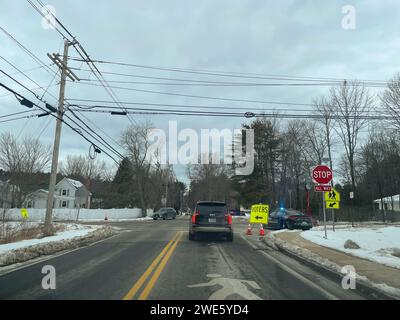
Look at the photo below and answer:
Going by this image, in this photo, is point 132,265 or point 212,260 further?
point 212,260

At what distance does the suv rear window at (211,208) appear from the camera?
16859 millimetres

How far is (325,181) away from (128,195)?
53982 mm

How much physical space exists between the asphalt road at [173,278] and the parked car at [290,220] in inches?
545

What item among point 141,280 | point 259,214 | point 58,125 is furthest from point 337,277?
point 58,125

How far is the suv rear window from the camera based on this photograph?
16.9 m

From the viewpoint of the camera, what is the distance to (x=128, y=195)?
6712cm

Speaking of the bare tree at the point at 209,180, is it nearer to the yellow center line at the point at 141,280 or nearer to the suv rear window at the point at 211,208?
the suv rear window at the point at 211,208

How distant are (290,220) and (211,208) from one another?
11.0 m

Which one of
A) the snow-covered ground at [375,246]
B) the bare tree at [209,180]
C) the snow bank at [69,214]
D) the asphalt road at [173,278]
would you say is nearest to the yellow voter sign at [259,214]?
the snow-covered ground at [375,246]

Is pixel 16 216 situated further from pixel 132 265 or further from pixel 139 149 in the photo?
pixel 132 265

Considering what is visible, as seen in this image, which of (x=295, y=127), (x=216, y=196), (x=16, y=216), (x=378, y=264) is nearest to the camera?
(x=378, y=264)

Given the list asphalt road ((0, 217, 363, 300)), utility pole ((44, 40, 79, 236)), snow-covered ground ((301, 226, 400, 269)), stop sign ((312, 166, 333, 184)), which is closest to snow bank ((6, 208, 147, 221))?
utility pole ((44, 40, 79, 236))

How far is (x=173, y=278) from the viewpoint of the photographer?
8.43 meters
